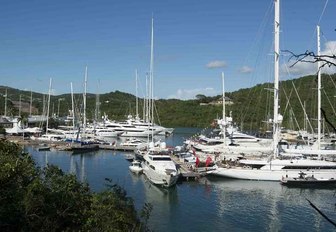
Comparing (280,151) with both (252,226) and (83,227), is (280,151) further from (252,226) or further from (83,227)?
(83,227)

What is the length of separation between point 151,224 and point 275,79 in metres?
22.9

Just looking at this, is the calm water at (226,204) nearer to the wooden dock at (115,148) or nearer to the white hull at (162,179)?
the white hull at (162,179)

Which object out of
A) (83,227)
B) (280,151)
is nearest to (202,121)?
(280,151)

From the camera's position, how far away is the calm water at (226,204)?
26.9 metres

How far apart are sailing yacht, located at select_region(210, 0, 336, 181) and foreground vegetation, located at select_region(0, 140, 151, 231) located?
1012 inches

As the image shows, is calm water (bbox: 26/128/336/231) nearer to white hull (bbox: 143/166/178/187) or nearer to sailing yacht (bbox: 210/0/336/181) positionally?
white hull (bbox: 143/166/178/187)

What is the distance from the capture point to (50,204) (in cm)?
1369

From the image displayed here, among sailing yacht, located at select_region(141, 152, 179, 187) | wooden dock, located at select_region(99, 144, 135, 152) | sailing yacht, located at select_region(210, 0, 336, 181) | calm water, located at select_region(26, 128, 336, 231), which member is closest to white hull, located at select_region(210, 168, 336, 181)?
sailing yacht, located at select_region(210, 0, 336, 181)

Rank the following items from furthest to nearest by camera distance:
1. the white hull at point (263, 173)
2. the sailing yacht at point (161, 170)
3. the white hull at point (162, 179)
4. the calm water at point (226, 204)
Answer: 1. the white hull at point (263, 173)
2. the sailing yacht at point (161, 170)
3. the white hull at point (162, 179)
4. the calm water at point (226, 204)

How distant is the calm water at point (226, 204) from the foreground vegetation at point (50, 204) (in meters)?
10.1

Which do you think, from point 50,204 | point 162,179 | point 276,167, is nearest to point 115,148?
point 162,179

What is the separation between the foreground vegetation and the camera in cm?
1247

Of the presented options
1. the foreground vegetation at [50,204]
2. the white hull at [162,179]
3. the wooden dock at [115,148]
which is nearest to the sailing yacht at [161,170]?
the white hull at [162,179]

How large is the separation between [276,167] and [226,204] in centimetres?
1128
